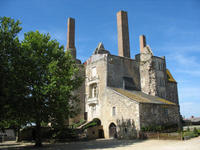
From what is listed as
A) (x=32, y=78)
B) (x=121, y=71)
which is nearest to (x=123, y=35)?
(x=121, y=71)

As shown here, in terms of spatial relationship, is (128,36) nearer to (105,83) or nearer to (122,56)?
(122,56)

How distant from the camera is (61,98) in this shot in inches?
736

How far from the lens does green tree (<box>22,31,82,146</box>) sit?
61.3ft

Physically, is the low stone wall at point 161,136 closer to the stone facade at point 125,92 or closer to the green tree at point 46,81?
the stone facade at point 125,92

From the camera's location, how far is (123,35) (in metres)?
37.0

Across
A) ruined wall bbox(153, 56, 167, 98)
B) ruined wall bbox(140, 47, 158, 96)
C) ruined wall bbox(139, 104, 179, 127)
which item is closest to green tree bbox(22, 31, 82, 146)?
ruined wall bbox(139, 104, 179, 127)

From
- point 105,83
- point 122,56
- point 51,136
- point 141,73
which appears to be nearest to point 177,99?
point 141,73

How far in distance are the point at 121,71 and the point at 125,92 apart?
4.75 m

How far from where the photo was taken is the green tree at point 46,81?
18.7m

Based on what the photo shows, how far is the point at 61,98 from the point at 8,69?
521cm

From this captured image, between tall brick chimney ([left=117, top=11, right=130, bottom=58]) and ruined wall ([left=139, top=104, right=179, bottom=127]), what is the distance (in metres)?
12.5

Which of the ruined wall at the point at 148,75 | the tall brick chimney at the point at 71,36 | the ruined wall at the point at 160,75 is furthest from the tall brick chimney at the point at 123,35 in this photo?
the tall brick chimney at the point at 71,36

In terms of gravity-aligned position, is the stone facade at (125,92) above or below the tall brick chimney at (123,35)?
below

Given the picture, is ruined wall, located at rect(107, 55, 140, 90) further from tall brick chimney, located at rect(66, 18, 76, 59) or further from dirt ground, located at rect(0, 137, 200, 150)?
dirt ground, located at rect(0, 137, 200, 150)
